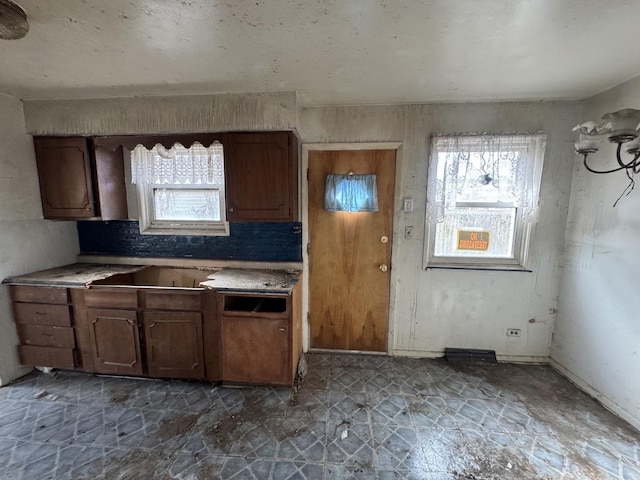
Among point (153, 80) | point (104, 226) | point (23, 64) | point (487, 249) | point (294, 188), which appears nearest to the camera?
point (23, 64)

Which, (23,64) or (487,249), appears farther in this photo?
(487,249)

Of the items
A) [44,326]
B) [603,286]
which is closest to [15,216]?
[44,326]

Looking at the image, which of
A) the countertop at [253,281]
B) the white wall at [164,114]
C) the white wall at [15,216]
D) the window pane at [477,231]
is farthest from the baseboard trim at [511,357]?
the white wall at [15,216]

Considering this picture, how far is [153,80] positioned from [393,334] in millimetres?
2980

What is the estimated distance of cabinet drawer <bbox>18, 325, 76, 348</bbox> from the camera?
2332mm

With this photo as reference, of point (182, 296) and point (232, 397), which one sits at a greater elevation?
point (182, 296)

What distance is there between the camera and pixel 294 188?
2297mm

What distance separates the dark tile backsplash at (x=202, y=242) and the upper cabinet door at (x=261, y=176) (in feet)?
1.29

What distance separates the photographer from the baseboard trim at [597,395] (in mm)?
1894

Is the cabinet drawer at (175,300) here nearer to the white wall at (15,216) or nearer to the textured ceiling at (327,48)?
the white wall at (15,216)

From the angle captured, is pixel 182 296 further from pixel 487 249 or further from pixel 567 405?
pixel 567 405

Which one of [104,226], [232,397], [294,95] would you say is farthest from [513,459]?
[104,226]

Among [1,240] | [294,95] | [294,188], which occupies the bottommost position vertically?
[1,240]

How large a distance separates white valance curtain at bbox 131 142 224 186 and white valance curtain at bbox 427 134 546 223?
1982mm
